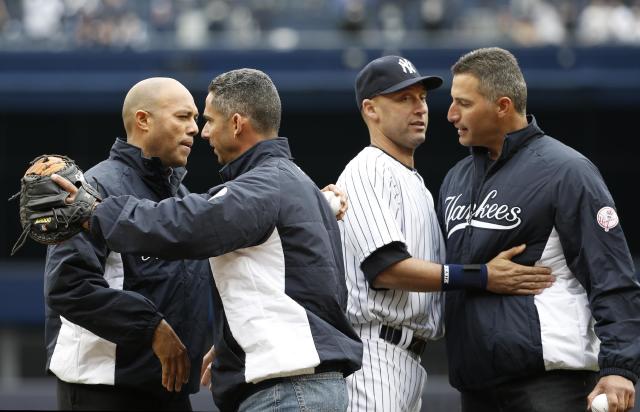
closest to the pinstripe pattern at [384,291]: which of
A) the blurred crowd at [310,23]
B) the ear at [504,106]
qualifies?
the ear at [504,106]

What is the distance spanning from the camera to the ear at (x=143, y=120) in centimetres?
453

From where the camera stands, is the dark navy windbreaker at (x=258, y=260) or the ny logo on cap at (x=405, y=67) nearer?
the dark navy windbreaker at (x=258, y=260)

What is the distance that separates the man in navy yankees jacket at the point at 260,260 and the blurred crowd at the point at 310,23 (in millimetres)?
10645

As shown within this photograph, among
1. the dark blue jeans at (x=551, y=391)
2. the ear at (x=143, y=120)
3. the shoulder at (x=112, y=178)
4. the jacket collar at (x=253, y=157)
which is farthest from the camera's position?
the ear at (x=143, y=120)

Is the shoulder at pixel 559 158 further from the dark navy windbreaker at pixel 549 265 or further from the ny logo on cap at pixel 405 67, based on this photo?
the ny logo on cap at pixel 405 67

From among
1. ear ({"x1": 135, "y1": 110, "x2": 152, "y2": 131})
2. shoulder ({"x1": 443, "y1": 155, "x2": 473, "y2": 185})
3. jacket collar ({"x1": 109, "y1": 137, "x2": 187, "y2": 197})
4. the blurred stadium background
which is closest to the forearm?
shoulder ({"x1": 443, "y1": 155, "x2": 473, "y2": 185})

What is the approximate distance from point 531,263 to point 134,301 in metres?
1.51


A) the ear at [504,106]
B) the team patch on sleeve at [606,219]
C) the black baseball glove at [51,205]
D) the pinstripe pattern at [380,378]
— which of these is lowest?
the pinstripe pattern at [380,378]

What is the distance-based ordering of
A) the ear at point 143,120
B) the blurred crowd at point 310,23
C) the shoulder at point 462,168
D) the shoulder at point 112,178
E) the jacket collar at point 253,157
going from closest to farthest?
the jacket collar at point 253,157 → the shoulder at point 112,178 → the ear at point 143,120 → the shoulder at point 462,168 → the blurred crowd at point 310,23

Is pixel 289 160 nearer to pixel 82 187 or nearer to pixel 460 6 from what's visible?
pixel 82 187

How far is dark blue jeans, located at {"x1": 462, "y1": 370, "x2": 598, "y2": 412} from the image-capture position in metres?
4.18

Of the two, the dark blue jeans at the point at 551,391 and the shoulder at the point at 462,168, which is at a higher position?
the shoulder at the point at 462,168

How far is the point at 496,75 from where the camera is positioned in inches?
176

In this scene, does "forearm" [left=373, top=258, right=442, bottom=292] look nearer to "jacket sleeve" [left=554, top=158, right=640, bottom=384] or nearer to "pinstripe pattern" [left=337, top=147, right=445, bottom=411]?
"pinstripe pattern" [left=337, top=147, right=445, bottom=411]
